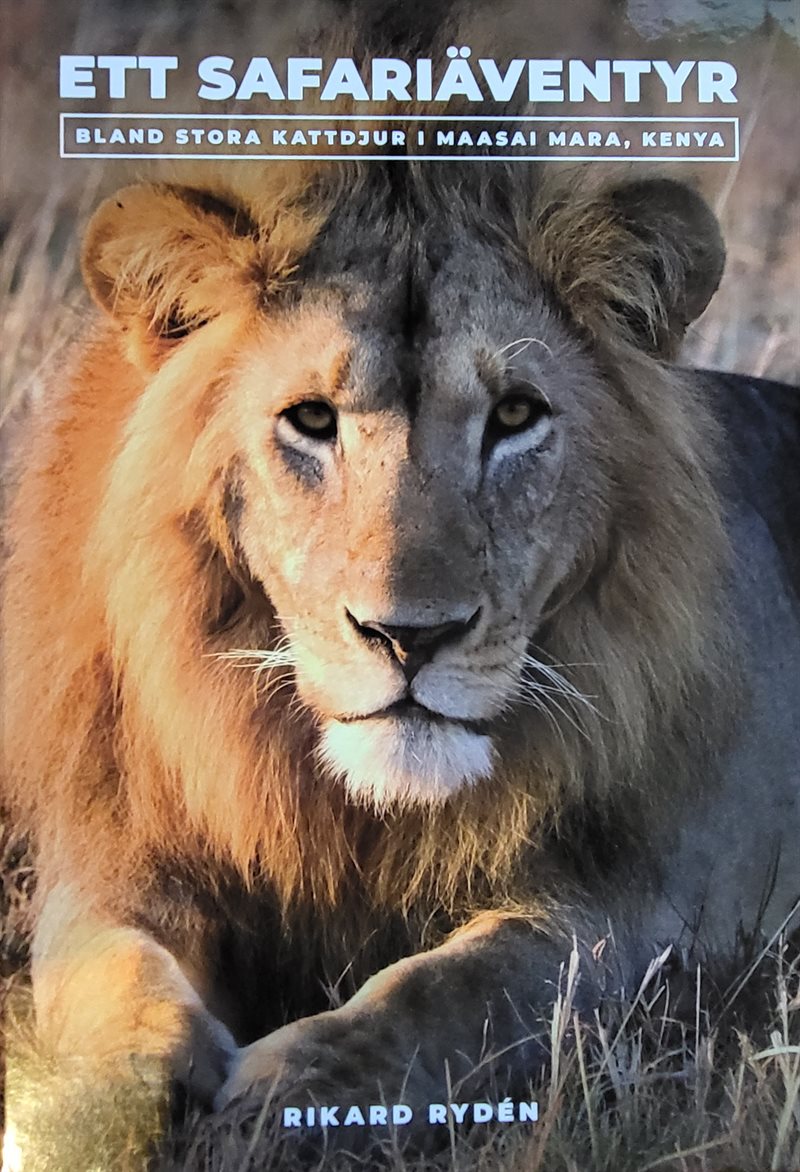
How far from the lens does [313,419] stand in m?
1.66

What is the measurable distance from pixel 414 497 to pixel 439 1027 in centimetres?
60

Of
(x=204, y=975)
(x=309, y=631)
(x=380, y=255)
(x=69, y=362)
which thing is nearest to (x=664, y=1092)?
(x=204, y=975)

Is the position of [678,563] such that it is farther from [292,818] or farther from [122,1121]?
[122,1121]

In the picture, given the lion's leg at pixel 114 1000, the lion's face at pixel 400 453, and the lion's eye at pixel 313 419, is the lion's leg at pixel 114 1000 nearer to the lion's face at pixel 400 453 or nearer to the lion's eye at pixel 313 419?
the lion's face at pixel 400 453

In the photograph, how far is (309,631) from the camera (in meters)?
1.65

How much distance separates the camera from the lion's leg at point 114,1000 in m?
1.57

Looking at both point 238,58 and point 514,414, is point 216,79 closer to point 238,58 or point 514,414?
point 238,58

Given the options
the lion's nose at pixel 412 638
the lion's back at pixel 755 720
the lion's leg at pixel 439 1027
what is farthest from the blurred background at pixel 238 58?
the lion's leg at pixel 439 1027

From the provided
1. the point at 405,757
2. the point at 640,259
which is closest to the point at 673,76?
the point at 640,259

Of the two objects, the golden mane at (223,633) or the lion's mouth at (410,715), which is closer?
the lion's mouth at (410,715)

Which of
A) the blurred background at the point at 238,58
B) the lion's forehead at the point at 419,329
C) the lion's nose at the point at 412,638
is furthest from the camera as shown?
the blurred background at the point at 238,58

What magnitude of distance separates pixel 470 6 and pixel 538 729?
900 mm

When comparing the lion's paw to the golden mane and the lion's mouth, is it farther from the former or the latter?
the lion's mouth

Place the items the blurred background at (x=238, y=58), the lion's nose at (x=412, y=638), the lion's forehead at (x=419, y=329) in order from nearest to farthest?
1. the lion's nose at (x=412, y=638)
2. the lion's forehead at (x=419, y=329)
3. the blurred background at (x=238, y=58)
